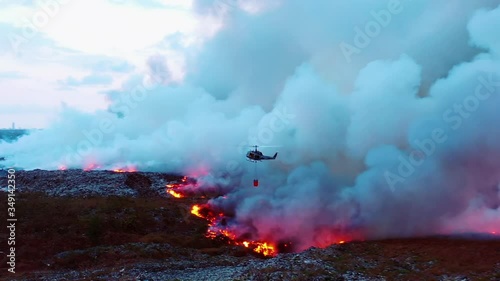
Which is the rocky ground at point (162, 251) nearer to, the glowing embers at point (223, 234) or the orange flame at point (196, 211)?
the orange flame at point (196, 211)

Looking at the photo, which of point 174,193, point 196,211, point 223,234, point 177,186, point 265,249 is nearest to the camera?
point 265,249

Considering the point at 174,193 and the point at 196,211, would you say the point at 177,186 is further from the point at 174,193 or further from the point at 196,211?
the point at 196,211

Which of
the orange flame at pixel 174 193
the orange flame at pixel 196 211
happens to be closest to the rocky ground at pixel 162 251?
the orange flame at pixel 196 211

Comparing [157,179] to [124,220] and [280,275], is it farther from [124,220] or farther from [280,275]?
[280,275]

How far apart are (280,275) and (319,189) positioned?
75.1ft

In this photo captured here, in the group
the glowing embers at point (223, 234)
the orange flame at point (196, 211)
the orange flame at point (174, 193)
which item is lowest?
the glowing embers at point (223, 234)

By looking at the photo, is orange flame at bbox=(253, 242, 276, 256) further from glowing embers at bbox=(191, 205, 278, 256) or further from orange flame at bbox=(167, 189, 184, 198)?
orange flame at bbox=(167, 189, 184, 198)

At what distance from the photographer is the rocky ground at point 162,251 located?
30.4 m

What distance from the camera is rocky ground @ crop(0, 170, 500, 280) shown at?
30427 mm

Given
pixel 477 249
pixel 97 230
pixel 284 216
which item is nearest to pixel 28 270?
pixel 97 230

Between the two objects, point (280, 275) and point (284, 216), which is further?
point (284, 216)

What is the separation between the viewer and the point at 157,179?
62.1 metres

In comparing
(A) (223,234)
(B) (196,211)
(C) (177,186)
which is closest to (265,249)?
(A) (223,234)

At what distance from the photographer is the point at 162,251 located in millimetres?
38188
